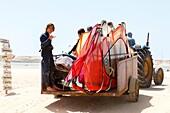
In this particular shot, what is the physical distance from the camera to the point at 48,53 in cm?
823

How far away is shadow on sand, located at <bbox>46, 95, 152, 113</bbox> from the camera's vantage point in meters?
7.81

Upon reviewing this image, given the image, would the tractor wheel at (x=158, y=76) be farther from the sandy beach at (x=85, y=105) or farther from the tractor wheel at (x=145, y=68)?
the sandy beach at (x=85, y=105)

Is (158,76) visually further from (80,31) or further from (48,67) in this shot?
A: (48,67)

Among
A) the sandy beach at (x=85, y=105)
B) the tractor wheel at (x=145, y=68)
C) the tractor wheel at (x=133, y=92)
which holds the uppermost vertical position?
the tractor wheel at (x=145, y=68)

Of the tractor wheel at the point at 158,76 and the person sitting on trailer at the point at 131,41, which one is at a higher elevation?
the person sitting on trailer at the point at 131,41

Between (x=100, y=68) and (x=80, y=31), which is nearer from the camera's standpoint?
(x=100, y=68)

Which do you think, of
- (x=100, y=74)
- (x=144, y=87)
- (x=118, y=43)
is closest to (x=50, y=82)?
(x=100, y=74)

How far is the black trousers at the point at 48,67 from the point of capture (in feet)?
27.0

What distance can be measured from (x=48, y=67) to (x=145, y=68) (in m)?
5.91

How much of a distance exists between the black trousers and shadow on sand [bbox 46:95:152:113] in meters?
0.67

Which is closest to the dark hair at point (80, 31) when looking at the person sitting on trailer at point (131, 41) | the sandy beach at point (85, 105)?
the sandy beach at point (85, 105)

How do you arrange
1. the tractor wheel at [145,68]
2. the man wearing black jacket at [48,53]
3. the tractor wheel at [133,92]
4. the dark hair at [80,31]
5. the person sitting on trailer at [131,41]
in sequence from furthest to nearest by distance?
the person sitting on trailer at [131,41] → the tractor wheel at [145,68] → the dark hair at [80,31] → the tractor wheel at [133,92] → the man wearing black jacket at [48,53]

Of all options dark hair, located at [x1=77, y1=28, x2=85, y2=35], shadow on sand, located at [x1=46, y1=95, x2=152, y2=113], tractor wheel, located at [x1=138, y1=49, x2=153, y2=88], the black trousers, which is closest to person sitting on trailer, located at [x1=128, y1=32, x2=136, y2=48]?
tractor wheel, located at [x1=138, y1=49, x2=153, y2=88]

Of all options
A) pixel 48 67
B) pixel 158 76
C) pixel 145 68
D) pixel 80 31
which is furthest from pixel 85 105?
pixel 158 76
